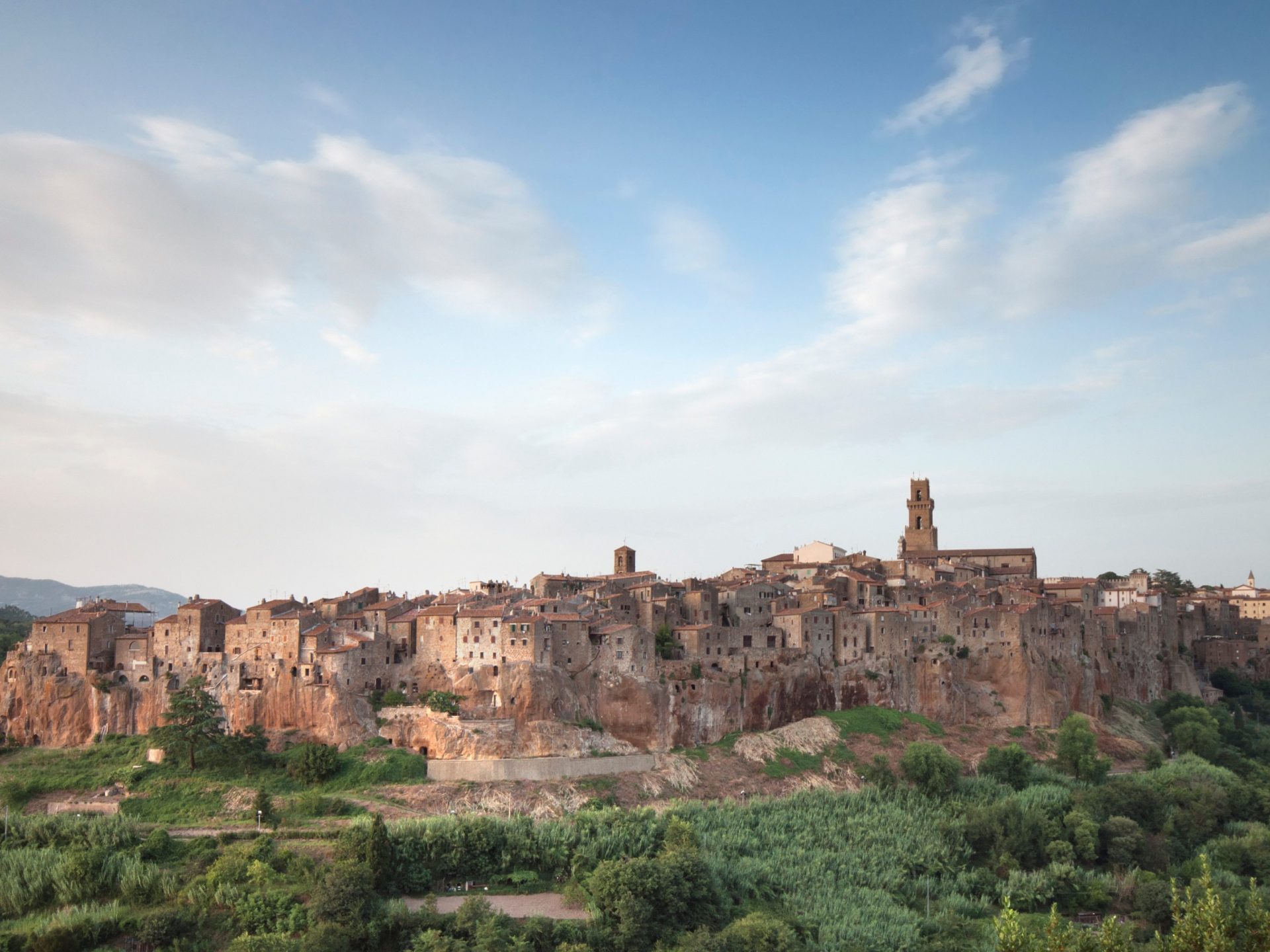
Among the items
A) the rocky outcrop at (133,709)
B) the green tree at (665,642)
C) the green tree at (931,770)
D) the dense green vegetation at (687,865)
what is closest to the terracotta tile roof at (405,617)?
the rocky outcrop at (133,709)

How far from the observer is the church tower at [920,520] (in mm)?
105625

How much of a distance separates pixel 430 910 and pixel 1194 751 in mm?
50349

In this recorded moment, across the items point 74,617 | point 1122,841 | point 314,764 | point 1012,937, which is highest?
point 74,617

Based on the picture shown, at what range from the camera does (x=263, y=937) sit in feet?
139

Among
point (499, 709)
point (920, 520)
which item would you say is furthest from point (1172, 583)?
point (499, 709)

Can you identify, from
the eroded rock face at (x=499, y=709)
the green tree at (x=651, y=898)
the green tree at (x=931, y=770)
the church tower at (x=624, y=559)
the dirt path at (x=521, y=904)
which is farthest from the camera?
the church tower at (x=624, y=559)

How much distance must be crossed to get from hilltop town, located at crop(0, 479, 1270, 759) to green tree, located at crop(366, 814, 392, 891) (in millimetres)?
8753

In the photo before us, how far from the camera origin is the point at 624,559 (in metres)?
90.8

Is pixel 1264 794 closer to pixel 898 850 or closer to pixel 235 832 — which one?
pixel 898 850

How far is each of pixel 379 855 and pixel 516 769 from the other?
9.96m

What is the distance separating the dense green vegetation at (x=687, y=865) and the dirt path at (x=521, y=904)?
0.60 m

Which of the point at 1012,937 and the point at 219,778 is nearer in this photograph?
the point at 1012,937

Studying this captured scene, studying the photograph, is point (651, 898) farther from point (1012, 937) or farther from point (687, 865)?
point (1012, 937)

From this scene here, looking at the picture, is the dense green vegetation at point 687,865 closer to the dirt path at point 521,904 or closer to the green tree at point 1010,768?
the green tree at point 1010,768
